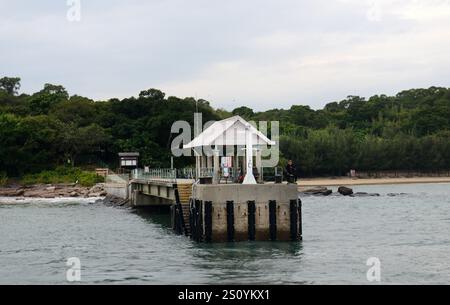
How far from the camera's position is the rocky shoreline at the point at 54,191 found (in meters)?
108

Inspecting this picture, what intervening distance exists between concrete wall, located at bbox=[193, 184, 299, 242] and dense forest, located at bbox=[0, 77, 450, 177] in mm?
73924

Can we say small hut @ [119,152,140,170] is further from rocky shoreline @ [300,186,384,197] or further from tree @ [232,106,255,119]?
tree @ [232,106,255,119]

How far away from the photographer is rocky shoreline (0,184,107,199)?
108 m

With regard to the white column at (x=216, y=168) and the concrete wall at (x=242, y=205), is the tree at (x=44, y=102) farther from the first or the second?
the concrete wall at (x=242, y=205)

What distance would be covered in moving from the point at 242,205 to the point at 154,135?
267ft

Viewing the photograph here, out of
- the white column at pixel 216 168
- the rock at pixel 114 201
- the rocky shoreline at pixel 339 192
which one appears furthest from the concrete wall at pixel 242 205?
the rocky shoreline at pixel 339 192

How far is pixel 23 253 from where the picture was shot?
47.6 meters

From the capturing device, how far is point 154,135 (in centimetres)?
12638

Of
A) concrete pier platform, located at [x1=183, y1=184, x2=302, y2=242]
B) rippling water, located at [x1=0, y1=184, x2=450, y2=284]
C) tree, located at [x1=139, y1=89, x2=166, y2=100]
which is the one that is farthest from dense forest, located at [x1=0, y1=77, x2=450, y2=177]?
concrete pier platform, located at [x1=183, y1=184, x2=302, y2=242]

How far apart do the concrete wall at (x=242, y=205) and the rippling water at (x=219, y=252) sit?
0.96 meters

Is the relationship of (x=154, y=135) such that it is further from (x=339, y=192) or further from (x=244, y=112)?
(x=244, y=112)

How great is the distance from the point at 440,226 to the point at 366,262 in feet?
79.9

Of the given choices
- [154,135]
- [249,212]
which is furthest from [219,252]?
[154,135]
